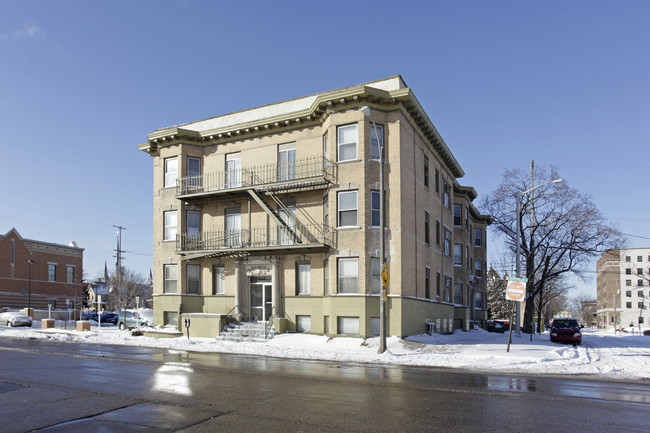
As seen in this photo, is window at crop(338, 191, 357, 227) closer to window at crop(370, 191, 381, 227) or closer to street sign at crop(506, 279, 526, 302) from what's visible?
window at crop(370, 191, 381, 227)

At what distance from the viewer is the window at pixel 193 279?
1136 inches

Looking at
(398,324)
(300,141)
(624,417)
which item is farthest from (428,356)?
(300,141)

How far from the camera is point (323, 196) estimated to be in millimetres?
25625

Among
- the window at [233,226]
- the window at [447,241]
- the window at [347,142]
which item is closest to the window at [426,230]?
the window at [447,241]

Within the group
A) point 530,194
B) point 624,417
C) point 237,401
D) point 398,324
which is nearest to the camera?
point 624,417

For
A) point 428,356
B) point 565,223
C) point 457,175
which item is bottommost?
point 428,356

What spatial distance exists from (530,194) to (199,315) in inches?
1152

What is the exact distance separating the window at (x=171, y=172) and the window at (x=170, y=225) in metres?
1.66

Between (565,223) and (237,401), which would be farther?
(565,223)

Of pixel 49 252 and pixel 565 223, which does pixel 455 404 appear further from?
pixel 49 252

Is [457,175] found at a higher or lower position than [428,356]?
higher

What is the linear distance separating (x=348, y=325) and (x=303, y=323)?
9.78 ft

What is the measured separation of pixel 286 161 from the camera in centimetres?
2720

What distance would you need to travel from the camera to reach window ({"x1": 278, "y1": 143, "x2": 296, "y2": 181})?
2684 centimetres
